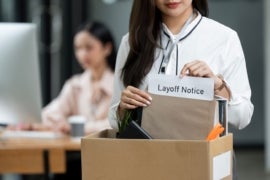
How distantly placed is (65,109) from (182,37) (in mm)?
2093

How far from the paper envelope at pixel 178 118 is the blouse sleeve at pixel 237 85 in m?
0.19

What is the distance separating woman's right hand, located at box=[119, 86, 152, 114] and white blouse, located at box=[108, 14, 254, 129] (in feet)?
0.39

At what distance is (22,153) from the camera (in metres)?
3.23

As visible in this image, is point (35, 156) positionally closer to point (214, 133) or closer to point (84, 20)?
point (214, 133)

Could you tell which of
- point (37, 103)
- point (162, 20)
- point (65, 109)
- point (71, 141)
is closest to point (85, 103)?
point (65, 109)

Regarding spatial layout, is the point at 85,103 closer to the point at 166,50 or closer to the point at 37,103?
the point at 37,103

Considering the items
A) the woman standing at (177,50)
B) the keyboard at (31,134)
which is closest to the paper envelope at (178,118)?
the woman standing at (177,50)

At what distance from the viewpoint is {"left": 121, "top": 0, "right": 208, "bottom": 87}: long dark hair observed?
1.91 meters

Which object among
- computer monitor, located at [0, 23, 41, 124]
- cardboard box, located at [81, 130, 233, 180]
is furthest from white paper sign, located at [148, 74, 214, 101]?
computer monitor, located at [0, 23, 41, 124]

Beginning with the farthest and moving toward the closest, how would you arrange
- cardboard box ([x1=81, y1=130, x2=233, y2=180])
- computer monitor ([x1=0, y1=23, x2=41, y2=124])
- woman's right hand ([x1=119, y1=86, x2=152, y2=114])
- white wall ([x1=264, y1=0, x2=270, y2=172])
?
white wall ([x1=264, y1=0, x2=270, y2=172]) → computer monitor ([x1=0, y1=23, x2=41, y2=124]) → woman's right hand ([x1=119, y1=86, x2=152, y2=114]) → cardboard box ([x1=81, y1=130, x2=233, y2=180])

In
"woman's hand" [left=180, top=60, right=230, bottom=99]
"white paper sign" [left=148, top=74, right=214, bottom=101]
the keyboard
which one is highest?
"woman's hand" [left=180, top=60, right=230, bottom=99]

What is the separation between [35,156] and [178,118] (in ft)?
5.64

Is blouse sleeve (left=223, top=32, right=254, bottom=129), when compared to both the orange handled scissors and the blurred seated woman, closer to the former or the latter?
the orange handled scissors

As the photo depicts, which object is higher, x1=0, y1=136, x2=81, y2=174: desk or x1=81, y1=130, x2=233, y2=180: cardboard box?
x1=81, y1=130, x2=233, y2=180: cardboard box
